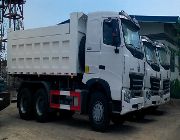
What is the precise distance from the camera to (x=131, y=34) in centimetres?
1176

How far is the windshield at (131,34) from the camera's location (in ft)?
37.1

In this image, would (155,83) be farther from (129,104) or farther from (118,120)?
(129,104)

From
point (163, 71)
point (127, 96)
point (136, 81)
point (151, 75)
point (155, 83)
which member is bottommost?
point (127, 96)

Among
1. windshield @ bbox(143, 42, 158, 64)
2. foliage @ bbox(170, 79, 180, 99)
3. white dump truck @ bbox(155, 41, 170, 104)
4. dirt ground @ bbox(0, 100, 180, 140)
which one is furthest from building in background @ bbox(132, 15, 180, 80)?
dirt ground @ bbox(0, 100, 180, 140)

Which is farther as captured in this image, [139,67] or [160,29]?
[160,29]

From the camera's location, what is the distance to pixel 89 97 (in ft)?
38.9

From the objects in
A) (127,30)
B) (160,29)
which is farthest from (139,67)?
(160,29)

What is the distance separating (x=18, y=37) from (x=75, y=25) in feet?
10.6

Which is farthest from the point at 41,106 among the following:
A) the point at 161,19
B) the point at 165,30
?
the point at 165,30

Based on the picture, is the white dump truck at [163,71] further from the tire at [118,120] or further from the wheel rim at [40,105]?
the wheel rim at [40,105]

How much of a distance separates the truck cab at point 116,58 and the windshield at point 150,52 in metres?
2.37

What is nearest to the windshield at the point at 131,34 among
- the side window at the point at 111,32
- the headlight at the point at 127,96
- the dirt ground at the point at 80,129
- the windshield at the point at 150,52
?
the side window at the point at 111,32

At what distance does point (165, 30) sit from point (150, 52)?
333 inches

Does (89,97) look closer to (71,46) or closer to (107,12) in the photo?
(71,46)
